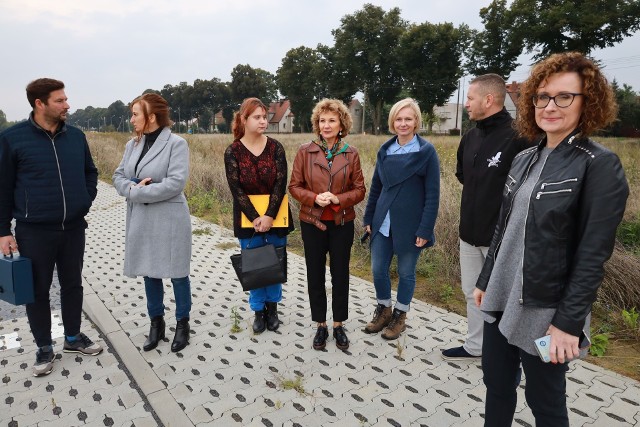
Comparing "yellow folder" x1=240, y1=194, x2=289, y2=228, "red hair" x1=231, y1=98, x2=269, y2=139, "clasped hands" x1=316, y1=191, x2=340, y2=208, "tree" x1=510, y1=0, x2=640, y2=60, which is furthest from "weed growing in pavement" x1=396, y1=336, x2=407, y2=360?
"tree" x1=510, y1=0, x2=640, y2=60

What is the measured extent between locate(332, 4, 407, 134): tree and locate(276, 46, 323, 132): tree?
22.8 ft

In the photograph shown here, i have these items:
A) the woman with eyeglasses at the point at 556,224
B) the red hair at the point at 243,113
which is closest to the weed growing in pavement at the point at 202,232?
the red hair at the point at 243,113

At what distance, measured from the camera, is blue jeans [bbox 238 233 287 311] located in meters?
4.02

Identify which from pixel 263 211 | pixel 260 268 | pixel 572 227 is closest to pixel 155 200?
pixel 263 211

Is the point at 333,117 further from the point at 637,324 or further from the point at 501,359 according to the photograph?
the point at 637,324

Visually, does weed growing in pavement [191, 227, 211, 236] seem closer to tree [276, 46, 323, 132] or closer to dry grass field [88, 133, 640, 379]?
dry grass field [88, 133, 640, 379]

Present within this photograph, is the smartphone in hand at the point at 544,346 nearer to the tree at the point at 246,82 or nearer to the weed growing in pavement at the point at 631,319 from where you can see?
the weed growing in pavement at the point at 631,319

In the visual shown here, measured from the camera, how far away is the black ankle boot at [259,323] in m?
4.12

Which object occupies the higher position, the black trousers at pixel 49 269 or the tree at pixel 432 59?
the tree at pixel 432 59

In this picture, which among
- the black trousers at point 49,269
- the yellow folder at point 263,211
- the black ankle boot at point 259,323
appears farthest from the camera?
the black ankle boot at point 259,323

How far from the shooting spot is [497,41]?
131ft

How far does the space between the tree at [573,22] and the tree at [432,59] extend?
10284 millimetres

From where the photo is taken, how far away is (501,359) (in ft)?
7.07

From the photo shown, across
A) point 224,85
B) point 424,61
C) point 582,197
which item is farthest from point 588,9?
point 224,85
